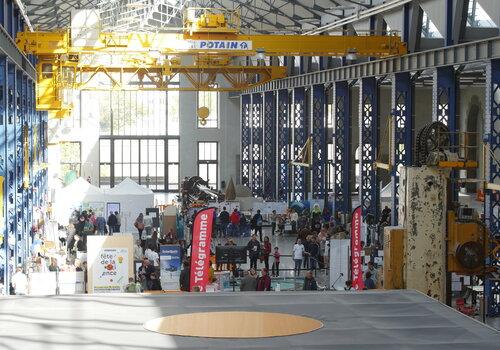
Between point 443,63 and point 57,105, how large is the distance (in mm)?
17817

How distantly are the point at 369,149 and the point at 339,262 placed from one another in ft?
51.1

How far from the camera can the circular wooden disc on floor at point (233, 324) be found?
15.5 metres

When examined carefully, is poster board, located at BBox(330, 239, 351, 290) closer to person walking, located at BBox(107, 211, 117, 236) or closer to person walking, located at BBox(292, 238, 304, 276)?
person walking, located at BBox(292, 238, 304, 276)

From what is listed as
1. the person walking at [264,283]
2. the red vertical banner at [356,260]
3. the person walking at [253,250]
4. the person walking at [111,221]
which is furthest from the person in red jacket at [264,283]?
the person walking at [111,221]

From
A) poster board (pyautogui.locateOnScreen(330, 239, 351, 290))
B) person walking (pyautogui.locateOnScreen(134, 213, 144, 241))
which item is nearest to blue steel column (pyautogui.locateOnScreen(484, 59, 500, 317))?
poster board (pyautogui.locateOnScreen(330, 239, 351, 290))

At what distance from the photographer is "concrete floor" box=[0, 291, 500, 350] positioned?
14680mm

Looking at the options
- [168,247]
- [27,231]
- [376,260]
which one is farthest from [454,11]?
[27,231]

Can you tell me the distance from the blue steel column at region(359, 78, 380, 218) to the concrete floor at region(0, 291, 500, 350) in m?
24.4

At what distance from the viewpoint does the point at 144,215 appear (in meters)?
44.4

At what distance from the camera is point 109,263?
27.3 metres

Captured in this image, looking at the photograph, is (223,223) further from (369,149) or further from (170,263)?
(170,263)

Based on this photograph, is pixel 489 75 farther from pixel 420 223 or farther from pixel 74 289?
pixel 74 289

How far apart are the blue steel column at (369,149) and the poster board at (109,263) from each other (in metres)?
17.8

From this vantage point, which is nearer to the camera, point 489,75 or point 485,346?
point 485,346
